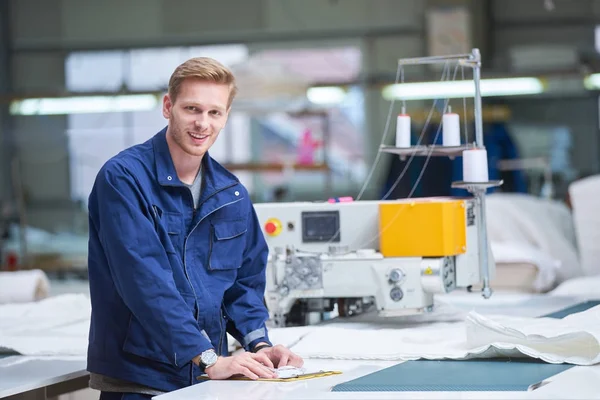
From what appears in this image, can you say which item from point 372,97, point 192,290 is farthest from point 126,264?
point 372,97

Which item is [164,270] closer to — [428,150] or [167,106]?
[167,106]

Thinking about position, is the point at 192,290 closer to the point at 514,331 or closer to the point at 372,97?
the point at 514,331

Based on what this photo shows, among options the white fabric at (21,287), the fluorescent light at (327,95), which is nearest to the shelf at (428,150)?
the white fabric at (21,287)

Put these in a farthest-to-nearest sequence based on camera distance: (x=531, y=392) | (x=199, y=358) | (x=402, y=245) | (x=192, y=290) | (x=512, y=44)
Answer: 1. (x=512, y=44)
2. (x=402, y=245)
3. (x=192, y=290)
4. (x=199, y=358)
5. (x=531, y=392)

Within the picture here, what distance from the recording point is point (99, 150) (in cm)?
844

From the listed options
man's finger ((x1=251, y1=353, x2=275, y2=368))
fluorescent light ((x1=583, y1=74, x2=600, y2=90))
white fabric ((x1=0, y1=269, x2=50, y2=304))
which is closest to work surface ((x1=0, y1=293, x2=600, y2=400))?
man's finger ((x1=251, y1=353, x2=275, y2=368))

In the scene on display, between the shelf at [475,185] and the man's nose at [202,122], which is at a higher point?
the man's nose at [202,122]

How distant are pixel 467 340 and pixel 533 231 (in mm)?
2880

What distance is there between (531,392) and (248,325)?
79 cm

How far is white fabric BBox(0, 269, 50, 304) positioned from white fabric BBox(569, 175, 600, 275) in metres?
2.72

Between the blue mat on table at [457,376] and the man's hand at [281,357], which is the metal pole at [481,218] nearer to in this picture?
the blue mat on table at [457,376]

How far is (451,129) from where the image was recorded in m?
3.47

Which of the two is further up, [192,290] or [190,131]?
[190,131]

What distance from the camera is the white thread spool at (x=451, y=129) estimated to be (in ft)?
11.3
